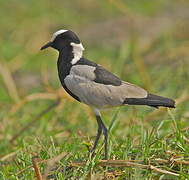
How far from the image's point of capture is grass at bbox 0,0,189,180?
12.3ft

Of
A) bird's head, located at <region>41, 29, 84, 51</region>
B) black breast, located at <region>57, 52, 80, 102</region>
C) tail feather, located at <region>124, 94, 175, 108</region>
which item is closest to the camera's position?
tail feather, located at <region>124, 94, 175, 108</region>

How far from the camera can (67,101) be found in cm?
661

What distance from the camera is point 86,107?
6.53 metres

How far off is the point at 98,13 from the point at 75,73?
39.2 ft

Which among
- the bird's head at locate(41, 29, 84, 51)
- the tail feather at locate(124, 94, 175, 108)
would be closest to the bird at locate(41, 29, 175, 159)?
the tail feather at locate(124, 94, 175, 108)

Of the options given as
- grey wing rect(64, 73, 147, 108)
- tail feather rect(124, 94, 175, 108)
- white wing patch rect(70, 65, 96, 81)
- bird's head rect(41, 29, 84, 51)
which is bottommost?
tail feather rect(124, 94, 175, 108)

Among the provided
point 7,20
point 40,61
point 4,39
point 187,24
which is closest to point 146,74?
point 187,24

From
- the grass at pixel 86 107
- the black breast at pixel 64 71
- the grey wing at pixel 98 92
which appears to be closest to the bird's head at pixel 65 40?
the black breast at pixel 64 71

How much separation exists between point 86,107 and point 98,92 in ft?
9.59

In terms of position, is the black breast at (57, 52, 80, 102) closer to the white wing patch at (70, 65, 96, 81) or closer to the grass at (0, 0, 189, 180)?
the white wing patch at (70, 65, 96, 81)

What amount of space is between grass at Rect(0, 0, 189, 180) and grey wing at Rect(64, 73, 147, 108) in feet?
1.14

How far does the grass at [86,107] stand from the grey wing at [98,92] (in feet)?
1.14

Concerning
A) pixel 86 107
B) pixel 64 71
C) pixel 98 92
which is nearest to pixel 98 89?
pixel 98 92

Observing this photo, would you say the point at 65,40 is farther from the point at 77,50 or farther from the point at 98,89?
the point at 98,89
